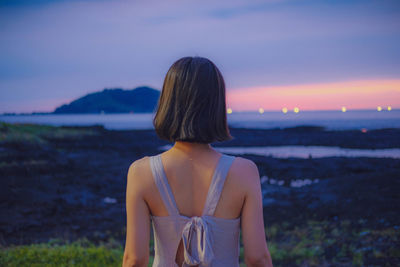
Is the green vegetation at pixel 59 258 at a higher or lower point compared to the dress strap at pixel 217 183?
lower

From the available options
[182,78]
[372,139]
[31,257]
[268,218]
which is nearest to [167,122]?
[182,78]

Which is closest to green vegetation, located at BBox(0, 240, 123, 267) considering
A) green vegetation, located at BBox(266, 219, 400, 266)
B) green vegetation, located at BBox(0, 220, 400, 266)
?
green vegetation, located at BBox(0, 220, 400, 266)

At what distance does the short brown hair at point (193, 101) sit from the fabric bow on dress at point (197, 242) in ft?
1.42

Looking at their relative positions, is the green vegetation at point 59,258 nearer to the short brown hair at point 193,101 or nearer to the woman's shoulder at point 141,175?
the woman's shoulder at point 141,175

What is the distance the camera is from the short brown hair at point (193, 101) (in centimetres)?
169

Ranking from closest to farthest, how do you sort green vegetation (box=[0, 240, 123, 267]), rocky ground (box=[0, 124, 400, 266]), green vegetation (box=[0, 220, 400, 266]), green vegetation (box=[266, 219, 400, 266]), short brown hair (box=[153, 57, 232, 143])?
1. short brown hair (box=[153, 57, 232, 143])
2. green vegetation (box=[0, 240, 123, 267])
3. green vegetation (box=[0, 220, 400, 266])
4. green vegetation (box=[266, 219, 400, 266])
5. rocky ground (box=[0, 124, 400, 266])

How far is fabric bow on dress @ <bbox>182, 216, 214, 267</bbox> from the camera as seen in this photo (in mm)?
1747

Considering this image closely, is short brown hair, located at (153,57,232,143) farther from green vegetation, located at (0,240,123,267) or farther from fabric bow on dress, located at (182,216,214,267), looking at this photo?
green vegetation, located at (0,240,123,267)

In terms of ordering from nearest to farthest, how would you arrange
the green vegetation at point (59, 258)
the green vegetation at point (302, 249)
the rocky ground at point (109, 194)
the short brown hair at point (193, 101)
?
the short brown hair at point (193, 101) < the green vegetation at point (59, 258) < the green vegetation at point (302, 249) < the rocky ground at point (109, 194)

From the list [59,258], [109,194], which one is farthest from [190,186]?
[109,194]

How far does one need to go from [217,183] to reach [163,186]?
282 millimetres

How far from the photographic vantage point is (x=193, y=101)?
1691mm

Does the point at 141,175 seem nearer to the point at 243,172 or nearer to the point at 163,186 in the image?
the point at 163,186

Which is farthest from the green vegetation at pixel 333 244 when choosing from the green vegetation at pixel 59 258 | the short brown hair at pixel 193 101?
the short brown hair at pixel 193 101
